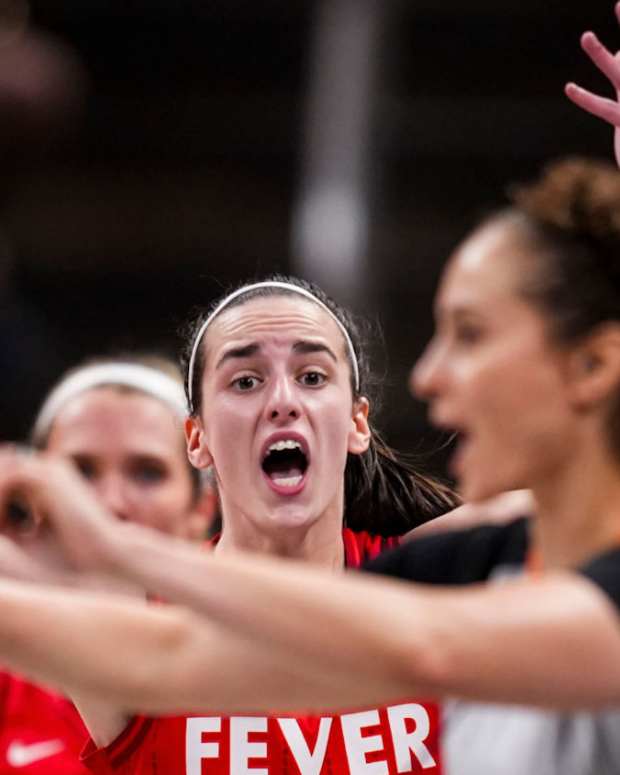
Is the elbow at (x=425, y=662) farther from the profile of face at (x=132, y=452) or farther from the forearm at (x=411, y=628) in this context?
the profile of face at (x=132, y=452)

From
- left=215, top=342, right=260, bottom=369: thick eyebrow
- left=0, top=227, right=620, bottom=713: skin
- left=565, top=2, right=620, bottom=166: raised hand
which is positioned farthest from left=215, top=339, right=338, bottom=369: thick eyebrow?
left=0, top=227, right=620, bottom=713: skin

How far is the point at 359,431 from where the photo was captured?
284 centimetres

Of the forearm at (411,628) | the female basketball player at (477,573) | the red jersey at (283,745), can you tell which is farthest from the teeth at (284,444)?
the forearm at (411,628)

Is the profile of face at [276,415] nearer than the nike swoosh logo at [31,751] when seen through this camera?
Yes

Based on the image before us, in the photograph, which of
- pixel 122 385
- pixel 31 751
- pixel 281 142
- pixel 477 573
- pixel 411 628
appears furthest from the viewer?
pixel 281 142

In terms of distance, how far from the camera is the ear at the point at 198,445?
285 cm

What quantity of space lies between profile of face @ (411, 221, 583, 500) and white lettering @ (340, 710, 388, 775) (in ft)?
2.83

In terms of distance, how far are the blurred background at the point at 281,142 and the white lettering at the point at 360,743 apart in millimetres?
5257

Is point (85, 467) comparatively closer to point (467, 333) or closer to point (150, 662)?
point (150, 662)

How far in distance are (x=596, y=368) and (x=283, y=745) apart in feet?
3.41

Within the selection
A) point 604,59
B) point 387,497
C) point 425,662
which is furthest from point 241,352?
point 425,662

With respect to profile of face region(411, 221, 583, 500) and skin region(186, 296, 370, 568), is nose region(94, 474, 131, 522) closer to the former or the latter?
skin region(186, 296, 370, 568)

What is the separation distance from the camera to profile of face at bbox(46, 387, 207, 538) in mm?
3666

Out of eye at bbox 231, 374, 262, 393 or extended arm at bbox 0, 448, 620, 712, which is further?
eye at bbox 231, 374, 262, 393
